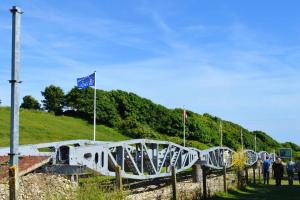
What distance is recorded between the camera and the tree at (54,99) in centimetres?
6594

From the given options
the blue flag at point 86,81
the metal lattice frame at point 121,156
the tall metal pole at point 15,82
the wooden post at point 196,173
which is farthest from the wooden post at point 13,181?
the blue flag at point 86,81

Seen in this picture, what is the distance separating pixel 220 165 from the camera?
37.2m

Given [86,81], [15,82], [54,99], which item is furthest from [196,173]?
[54,99]

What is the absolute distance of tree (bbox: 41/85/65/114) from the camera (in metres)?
65.9

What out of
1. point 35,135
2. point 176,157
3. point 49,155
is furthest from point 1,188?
point 35,135

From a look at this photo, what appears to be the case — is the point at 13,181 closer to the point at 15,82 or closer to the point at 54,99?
the point at 15,82

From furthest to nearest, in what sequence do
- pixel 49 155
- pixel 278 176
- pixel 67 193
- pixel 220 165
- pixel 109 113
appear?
pixel 109 113
pixel 220 165
pixel 278 176
pixel 49 155
pixel 67 193

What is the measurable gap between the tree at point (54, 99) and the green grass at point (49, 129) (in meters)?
5.97

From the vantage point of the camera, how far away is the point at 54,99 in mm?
66375

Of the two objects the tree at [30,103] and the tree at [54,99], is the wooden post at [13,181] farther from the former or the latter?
the tree at [30,103]

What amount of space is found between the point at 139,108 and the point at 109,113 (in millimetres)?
6138

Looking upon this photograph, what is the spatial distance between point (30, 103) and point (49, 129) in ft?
71.0

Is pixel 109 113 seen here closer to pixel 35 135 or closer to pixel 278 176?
pixel 35 135

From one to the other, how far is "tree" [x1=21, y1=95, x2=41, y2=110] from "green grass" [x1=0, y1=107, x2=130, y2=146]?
37.4 ft
